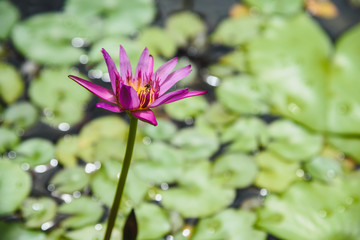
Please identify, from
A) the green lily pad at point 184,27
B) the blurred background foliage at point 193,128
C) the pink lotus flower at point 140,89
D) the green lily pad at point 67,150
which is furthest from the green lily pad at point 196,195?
the green lily pad at point 184,27

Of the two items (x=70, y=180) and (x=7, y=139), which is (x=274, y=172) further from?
(x=7, y=139)

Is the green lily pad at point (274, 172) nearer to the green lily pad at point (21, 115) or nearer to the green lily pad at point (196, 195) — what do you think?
the green lily pad at point (196, 195)

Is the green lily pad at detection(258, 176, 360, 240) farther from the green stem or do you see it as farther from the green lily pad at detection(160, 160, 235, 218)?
the green stem

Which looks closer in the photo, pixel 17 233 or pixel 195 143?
pixel 17 233

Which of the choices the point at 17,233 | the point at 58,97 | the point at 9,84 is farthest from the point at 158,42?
the point at 17,233

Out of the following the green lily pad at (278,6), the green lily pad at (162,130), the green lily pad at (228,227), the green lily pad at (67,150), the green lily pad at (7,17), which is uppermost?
the green lily pad at (278,6)

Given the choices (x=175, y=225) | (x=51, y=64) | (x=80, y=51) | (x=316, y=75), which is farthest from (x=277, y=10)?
(x=175, y=225)

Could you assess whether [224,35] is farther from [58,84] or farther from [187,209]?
[187,209]
